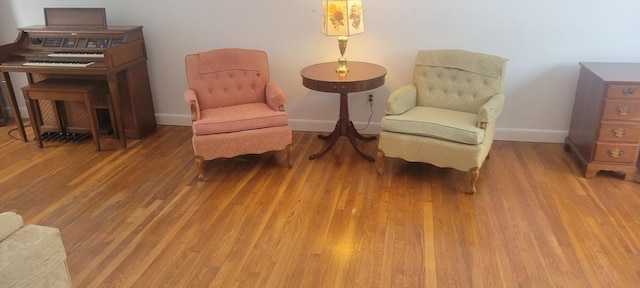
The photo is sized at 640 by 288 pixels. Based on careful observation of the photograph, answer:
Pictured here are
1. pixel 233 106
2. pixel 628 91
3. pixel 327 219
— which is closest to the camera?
pixel 327 219

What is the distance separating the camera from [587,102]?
3283 mm

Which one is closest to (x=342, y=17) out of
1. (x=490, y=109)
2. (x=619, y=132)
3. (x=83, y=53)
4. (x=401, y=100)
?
(x=401, y=100)

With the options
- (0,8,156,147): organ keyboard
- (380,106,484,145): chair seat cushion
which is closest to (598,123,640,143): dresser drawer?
(380,106,484,145): chair seat cushion

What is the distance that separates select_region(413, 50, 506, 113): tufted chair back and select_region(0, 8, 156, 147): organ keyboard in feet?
7.89

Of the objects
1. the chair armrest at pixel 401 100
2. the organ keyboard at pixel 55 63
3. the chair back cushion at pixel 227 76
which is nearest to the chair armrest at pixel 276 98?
the chair back cushion at pixel 227 76

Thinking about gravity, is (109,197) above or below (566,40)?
below

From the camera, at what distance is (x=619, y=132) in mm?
3039

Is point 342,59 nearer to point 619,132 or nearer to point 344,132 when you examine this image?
point 344,132

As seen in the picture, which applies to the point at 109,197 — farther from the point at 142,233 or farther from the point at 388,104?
the point at 388,104

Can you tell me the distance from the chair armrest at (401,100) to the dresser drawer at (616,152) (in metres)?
1.29

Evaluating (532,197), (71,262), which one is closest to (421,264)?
(532,197)

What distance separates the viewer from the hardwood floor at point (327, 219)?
228 cm

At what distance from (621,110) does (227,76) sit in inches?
111

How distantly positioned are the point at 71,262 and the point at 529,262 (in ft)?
7.85
